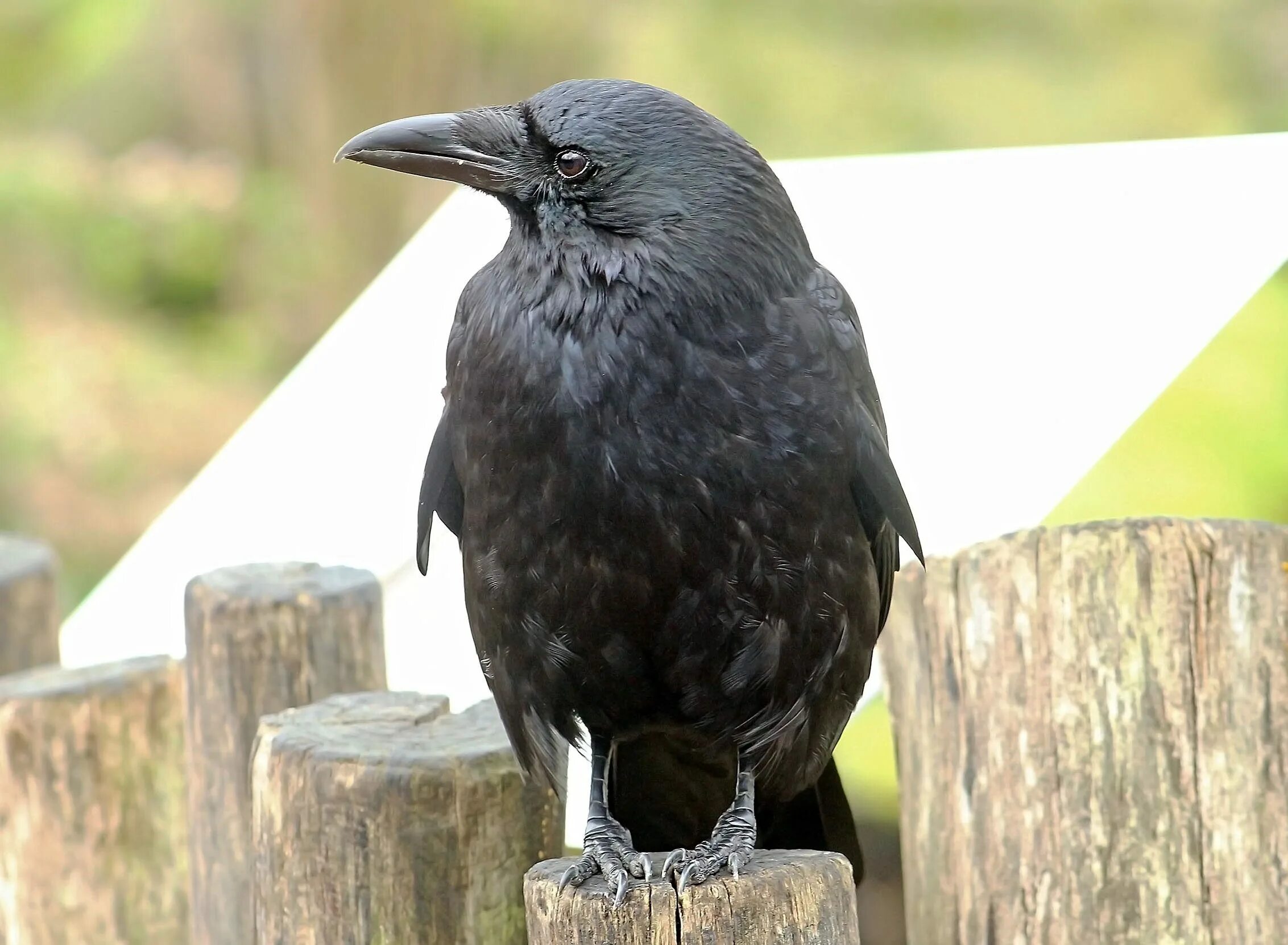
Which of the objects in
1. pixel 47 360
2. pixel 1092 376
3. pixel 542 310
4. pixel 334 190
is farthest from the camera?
pixel 334 190

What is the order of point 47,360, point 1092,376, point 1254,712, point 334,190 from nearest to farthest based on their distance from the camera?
point 1254,712 < point 1092,376 < point 47,360 < point 334,190

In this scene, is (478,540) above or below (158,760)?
above

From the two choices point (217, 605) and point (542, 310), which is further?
point (217, 605)

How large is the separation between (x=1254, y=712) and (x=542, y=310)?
1351 mm

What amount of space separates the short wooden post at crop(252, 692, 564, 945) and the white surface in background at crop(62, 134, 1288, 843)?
1.18 metres

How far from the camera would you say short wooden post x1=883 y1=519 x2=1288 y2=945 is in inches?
96.8

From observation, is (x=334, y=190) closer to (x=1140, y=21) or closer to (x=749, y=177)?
Result: (x=1140, y=21)

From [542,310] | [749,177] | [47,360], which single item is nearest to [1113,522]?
[749,177]

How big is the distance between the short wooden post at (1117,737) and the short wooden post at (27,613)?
2.31 meters

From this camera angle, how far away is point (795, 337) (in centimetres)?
231

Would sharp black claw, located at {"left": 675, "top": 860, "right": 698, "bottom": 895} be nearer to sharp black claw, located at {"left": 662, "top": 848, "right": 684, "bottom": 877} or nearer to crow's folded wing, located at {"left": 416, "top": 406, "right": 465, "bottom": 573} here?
sharp black claw, located at {"left": 662, "top": 848, "right": 684, "bottom": 877}

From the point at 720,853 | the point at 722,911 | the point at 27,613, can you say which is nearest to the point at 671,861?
the point at 720,853

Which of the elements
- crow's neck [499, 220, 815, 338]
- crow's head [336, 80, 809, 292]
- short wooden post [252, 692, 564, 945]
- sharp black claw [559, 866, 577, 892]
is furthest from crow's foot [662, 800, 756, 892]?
crow's head [336, 80, 809, 292]

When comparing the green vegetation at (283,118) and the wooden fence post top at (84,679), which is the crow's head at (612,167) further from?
the green vegetation at (283,118)
